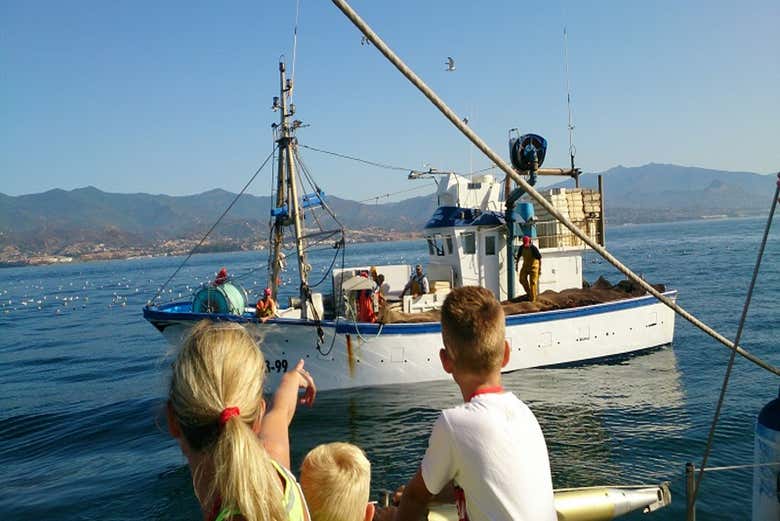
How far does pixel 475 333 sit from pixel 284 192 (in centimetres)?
1280

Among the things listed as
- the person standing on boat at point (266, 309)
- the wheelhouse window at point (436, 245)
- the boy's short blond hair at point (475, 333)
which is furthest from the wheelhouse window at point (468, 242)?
the boy's short blond hair at point (475, 333)

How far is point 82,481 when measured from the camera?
10336mm

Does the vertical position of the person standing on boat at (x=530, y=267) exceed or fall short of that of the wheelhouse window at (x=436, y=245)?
it falls short

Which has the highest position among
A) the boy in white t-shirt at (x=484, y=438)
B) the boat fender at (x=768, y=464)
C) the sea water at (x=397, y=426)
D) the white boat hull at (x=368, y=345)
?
the boy in white t-shirt at (x=484, y=438)

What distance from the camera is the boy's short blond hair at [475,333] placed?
2.50m

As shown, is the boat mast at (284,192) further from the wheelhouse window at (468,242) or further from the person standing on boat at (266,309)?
the wheelhouse window at (468,242)

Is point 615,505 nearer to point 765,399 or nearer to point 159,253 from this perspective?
point 765,399

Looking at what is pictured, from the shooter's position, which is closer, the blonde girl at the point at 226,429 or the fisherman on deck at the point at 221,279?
the blonde girl at the point at 226,429

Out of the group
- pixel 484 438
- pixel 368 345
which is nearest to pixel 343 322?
pixel 368 345

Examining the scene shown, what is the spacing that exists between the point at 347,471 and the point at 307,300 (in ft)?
35.0

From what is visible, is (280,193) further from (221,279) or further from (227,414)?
(227,414)

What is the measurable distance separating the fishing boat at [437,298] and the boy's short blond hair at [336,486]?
977cm

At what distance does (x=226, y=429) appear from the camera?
1853 millimetres

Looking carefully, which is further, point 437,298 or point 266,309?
point 437,298
